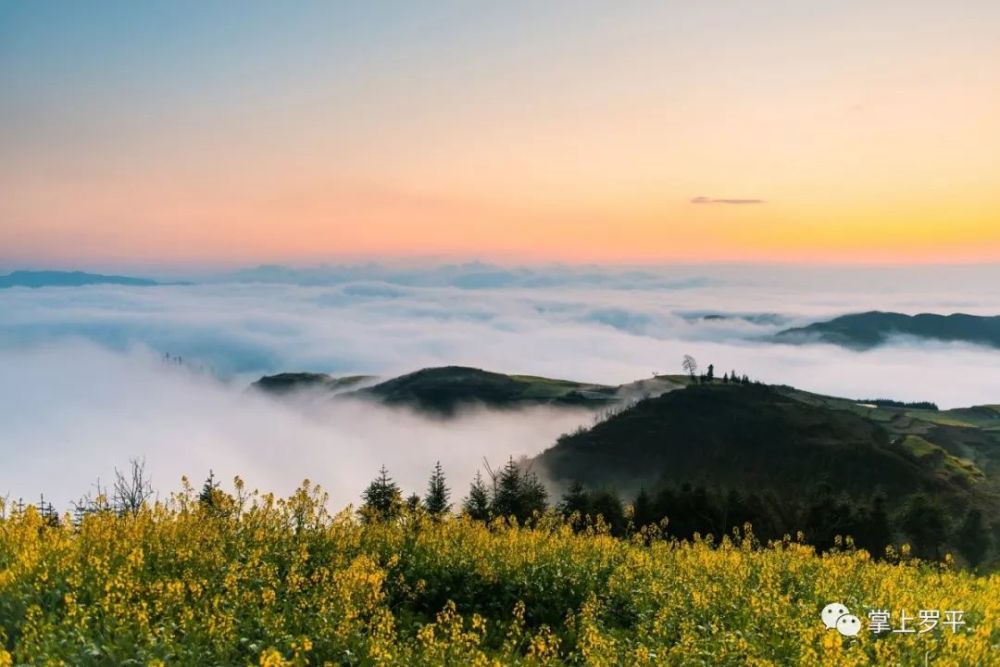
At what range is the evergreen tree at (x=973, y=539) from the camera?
7688 cm

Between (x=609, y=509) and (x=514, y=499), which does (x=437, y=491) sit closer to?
(x=514, y=499)

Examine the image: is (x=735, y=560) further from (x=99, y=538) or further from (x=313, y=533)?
(x=99, y=538)

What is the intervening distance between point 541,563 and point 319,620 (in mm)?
6079

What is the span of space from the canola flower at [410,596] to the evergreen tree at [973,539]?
71.9 m

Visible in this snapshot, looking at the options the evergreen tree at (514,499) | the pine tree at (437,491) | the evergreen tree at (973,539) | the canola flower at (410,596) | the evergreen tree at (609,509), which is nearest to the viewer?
the canola flower at (410,596)

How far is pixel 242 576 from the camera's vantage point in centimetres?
1215

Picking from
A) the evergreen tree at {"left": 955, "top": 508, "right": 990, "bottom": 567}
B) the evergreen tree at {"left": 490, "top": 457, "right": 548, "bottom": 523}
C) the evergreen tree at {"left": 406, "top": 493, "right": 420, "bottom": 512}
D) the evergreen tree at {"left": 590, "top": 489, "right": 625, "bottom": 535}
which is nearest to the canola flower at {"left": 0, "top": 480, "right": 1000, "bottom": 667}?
the evergreen tree at {"left": 406, "top": 493, "right": 420, "bottom": 512}

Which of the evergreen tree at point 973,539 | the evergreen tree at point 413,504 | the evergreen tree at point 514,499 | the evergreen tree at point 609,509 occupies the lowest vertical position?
the evergreen tree at point 973,539

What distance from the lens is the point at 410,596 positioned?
44.4 feet

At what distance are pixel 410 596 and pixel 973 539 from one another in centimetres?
8620

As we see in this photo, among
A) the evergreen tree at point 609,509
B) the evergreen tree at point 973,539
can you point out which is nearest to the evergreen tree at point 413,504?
the evergreen tree at point 609,509

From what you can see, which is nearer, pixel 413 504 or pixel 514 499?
pixel 413 504

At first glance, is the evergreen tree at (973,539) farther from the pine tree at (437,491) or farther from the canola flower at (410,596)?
the canola flower at (410,596)

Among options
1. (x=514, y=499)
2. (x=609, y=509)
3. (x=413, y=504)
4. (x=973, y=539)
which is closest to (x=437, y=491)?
(x=514, y=499)
